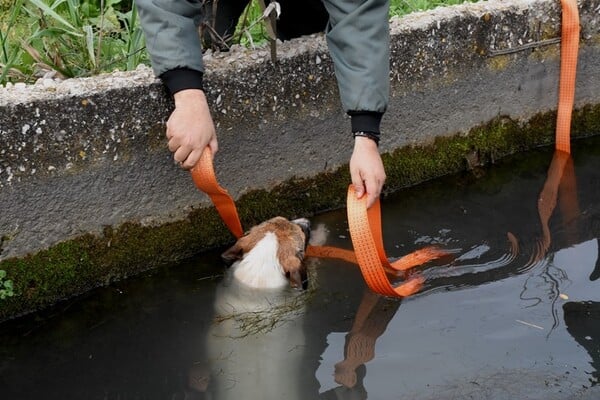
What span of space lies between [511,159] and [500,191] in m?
0.44

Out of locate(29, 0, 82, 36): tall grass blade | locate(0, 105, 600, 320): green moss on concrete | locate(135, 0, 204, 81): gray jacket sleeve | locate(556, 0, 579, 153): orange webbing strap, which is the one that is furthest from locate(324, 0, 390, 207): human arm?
locate(556, 0, 579, 153): orange webbing strap

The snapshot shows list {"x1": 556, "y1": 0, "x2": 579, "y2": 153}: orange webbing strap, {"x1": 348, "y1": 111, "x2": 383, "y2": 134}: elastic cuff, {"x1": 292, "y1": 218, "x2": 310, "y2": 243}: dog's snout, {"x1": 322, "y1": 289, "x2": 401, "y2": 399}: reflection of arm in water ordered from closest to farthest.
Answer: {"x1": 322, "y1": 289, "x2": 401, "y2": 399}: reflection of arm in water
{"x1": 348, "y1": 111, "x2": 383, "y2": 134}: elastic cuff
{"x1": 292, "y1": 218, "x2": 310, "y2": 243}: dog's snout
{"x1": 556, "y1": 0, "x2": 579, "y2": 153}: orange webbing strap

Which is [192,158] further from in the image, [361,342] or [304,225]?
[361,342]

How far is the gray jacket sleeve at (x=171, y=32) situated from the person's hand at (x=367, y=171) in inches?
32.7

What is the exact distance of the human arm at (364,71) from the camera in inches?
154

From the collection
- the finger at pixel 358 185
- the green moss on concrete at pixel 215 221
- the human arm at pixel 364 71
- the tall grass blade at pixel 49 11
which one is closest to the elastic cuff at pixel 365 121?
the human arm at pixel 364 71

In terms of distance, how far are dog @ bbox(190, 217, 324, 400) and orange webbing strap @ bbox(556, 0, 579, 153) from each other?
2099 millimetres

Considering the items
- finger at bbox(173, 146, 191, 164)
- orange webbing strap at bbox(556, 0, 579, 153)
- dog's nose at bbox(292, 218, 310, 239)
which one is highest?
finger at bbox(173, 146, 191, 164)

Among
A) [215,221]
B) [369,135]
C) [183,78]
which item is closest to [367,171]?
[369,135]

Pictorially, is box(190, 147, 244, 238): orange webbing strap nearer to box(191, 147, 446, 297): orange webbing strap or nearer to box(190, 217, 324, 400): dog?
box(191, 147, 446, 297): orange webbing strap

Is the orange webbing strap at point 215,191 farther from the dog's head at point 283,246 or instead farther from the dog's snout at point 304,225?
the dog's snout at point 304,225

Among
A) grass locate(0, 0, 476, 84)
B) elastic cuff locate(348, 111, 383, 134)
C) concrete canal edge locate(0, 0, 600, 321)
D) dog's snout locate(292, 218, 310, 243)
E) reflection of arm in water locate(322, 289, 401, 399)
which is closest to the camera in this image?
reflection of arm in water locate(322, 289, 401, 399)

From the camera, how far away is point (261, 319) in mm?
4297

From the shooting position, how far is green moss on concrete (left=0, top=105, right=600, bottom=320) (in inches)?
169
